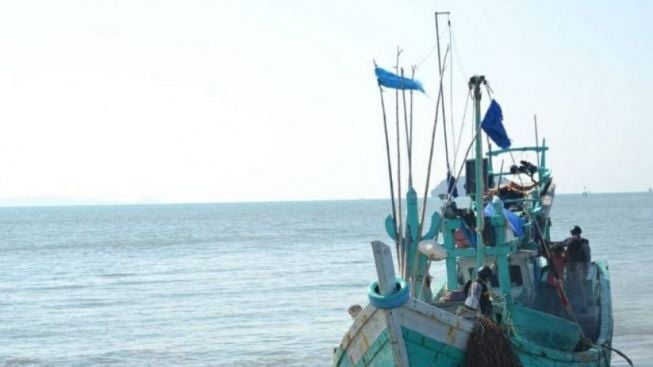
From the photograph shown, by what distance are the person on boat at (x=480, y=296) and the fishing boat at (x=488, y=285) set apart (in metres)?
0.13

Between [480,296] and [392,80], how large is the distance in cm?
418

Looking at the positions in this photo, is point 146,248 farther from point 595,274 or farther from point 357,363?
point 357,363

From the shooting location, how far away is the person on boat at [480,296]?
1302cm

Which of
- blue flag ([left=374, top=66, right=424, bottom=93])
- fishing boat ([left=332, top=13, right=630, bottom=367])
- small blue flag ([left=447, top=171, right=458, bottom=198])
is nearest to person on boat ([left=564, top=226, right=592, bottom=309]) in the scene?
fishing boat ([left=332, top=13, right=630, bottom=367])

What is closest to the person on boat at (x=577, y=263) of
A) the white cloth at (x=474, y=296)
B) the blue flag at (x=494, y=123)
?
the blue flag at (x=494, y=123)

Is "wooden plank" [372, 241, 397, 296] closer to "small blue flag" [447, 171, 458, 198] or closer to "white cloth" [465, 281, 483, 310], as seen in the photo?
"white cloth" [465, 281, 483, 310]

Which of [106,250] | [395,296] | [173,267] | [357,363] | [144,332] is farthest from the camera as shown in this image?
[106,250]

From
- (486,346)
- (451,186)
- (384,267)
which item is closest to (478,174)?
(451,186)

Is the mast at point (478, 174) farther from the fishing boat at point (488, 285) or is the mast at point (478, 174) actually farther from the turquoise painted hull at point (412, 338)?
the turquoise painted hull at point (412, 338)

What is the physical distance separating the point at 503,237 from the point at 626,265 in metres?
30.8

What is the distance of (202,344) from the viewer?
26062 millimetres

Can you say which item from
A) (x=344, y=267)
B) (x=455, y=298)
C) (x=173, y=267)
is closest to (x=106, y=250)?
(x=173, y=267)

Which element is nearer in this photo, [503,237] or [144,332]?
[503,237]

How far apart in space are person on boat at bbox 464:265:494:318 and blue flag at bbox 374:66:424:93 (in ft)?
11.9
